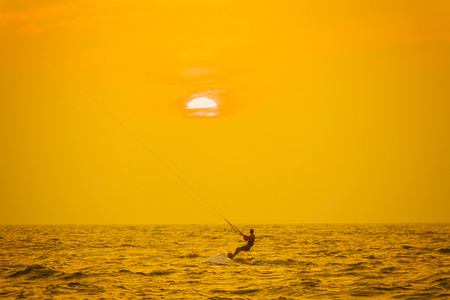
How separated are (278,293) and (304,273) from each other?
250 inches

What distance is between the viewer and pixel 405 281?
29.3m

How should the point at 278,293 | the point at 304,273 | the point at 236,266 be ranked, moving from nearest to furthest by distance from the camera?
the point at 278,293, the point at 304,273, the point at 236,266

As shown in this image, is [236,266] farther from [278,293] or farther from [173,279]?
[278,293]

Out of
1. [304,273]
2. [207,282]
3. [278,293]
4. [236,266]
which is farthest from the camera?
[236,266]

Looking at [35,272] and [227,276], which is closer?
[227,276]

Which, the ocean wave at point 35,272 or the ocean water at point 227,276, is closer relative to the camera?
the ocean water at point 227,276

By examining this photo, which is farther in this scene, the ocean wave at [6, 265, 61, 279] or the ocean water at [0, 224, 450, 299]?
the ocean wave at [6, 265, 61, 279]

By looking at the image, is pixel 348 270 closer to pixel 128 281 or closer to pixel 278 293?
pixel 278 293

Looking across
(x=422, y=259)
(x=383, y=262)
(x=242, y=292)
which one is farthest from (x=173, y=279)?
(x=422, y=259)

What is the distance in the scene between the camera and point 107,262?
38.8 meters

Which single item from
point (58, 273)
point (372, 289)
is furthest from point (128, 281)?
point (372, 289)

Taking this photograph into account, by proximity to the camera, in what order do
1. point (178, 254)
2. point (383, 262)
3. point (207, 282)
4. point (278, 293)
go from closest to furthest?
point (278, 293) < point (207, 282) < point (383, 262) < point (178, 254)

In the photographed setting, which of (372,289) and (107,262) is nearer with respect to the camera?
(372,289)

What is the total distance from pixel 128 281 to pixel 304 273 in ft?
26.4
